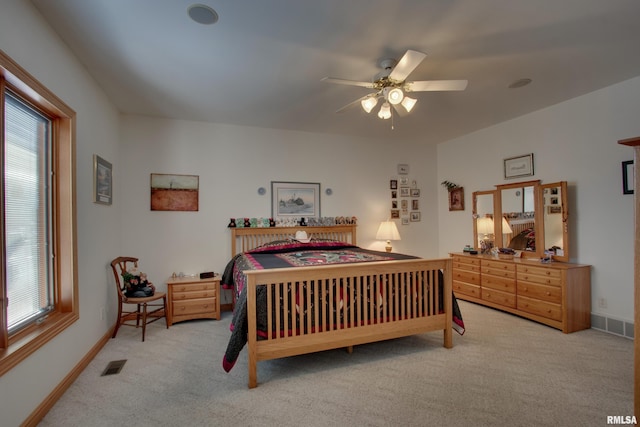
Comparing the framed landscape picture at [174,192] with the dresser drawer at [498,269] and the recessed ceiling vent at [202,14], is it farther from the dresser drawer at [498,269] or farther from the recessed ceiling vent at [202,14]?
the dresser drawer at [498,269]

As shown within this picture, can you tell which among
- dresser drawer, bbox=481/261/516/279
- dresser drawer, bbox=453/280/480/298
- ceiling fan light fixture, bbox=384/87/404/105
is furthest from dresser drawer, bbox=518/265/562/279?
ceiling fan light fixture, bbox=384/87/404/105

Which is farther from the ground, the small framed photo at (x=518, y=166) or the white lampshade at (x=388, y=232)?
the small framed photo at (x=518, y=166)

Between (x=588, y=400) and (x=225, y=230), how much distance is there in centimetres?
405

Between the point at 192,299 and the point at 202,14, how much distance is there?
3.00 meters

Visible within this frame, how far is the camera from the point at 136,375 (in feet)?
7.86

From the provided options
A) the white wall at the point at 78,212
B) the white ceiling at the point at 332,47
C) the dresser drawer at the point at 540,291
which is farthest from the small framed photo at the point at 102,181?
the dresser drawer at the point at 540,291

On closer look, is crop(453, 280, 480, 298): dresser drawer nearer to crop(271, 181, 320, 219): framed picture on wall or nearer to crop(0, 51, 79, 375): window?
crop(271, 181, 320, 219): framed picture on wall

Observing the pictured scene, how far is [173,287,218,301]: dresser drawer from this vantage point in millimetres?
3543

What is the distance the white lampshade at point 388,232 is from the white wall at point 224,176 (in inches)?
8.8

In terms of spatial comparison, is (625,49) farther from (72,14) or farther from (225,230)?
(225,230)

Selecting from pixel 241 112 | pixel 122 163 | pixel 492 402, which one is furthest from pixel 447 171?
pixel 122 163

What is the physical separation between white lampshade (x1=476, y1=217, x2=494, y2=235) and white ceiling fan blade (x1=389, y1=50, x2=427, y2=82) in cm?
307

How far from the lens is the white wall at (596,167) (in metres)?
3.09

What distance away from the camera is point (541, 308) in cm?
338
